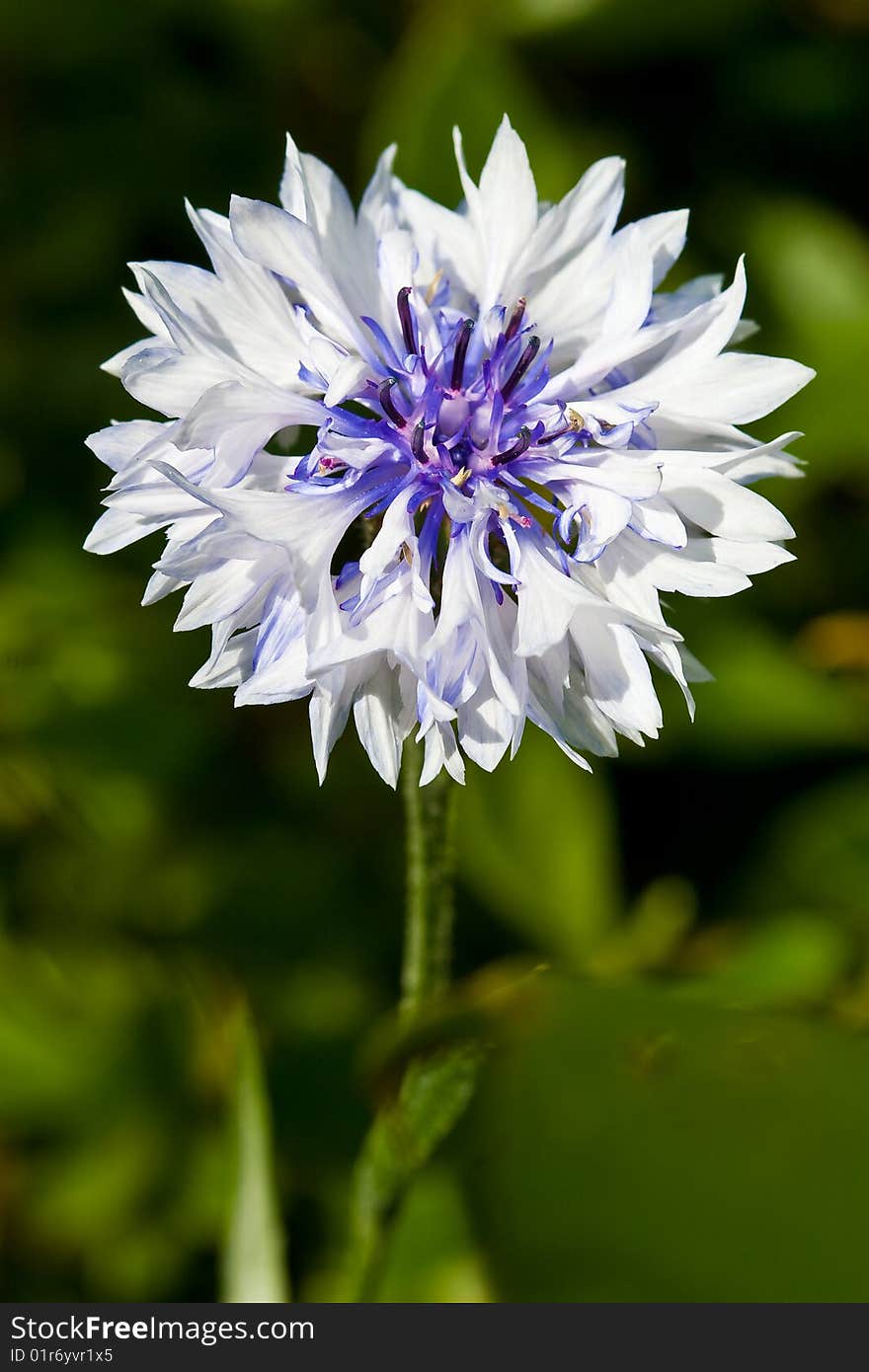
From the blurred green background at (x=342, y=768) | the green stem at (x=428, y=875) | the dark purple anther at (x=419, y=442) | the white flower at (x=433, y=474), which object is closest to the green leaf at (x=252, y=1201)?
the blurred green background at (x=342, y=768)

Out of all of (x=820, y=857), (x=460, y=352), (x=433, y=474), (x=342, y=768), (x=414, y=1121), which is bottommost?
(x=414, y=1121)

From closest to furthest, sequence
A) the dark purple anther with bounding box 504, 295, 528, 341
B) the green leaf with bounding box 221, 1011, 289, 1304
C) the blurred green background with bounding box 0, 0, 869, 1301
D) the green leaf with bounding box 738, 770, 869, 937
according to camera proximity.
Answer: the dark purple anther with bounding box 504, 295, 528, 341 → the green leaf with bounding box 221, 1011, 289, 1304 → the blurred green background with bounding box 0, 0, 869, 1301 → the green leaf with bounding box 738, 770, 869, 937

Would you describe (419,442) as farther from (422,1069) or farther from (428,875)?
(422,1069)

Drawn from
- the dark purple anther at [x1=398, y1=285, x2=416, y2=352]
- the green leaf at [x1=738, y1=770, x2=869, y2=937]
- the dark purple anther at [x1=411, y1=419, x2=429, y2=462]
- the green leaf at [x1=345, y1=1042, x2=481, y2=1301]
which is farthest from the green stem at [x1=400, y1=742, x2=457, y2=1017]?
the green leaf at [x1=738, y1=770, x2=869, y2=937]

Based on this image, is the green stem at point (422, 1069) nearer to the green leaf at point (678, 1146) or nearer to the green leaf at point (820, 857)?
the green leaf at point (678, 1146)

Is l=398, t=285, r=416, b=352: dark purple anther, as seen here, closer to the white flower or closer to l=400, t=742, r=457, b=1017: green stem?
the white flower

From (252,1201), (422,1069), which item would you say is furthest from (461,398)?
(252,1201)

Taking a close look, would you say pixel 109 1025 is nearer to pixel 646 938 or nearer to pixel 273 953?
pixel 273 953
